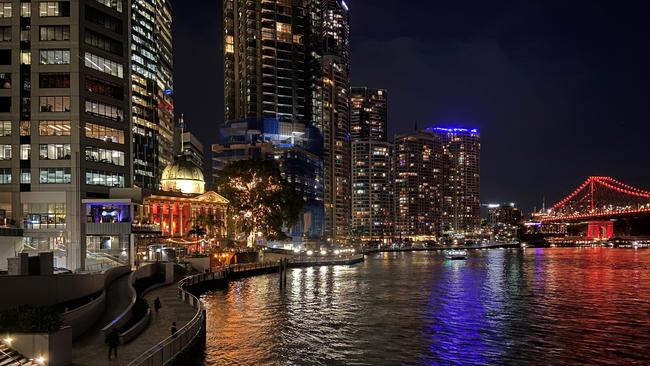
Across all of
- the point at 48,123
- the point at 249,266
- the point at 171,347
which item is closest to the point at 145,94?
the point at 249,266

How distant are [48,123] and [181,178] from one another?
30.7 m

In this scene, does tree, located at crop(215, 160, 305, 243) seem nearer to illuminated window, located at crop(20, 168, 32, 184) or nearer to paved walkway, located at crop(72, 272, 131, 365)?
illuminated window, located at crop(20, 168, 32, 184)

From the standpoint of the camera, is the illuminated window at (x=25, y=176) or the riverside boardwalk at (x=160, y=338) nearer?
the riverside boardwalk at (x=160, y=338)

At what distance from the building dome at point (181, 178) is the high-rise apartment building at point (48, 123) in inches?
951

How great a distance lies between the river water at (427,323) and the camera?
39438 mm

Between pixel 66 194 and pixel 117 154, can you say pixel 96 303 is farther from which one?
pixel 117 154

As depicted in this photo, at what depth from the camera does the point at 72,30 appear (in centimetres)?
8475

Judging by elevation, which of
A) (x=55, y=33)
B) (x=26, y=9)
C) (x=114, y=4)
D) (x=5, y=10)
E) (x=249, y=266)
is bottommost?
(x=249, y=266)

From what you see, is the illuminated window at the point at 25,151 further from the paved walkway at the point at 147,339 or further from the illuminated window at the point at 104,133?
the paved walkway at the point at 147,339

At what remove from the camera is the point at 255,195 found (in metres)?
117

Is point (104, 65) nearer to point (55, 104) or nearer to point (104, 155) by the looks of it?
point (55, 104)

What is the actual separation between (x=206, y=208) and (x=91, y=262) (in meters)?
29.5

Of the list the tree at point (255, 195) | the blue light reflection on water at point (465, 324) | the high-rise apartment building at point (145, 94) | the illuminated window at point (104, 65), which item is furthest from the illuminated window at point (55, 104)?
the high-rise apartment building at point (145, 94)

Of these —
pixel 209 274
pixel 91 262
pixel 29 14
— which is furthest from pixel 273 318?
pixel 29 14
